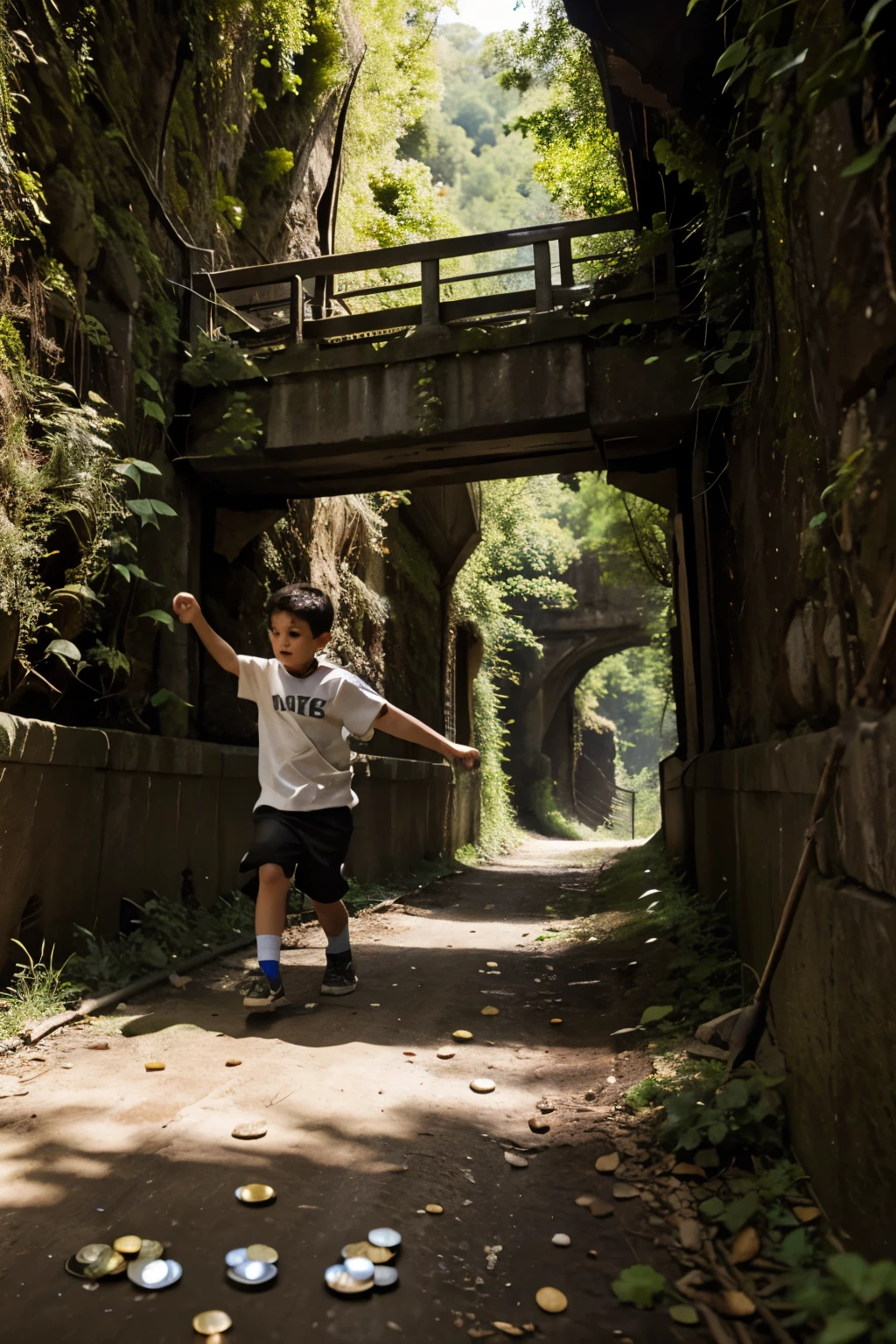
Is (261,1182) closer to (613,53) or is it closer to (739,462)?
(739,462)

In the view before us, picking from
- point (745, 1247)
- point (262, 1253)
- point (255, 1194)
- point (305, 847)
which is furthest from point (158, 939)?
Answer: point (745, 1247)

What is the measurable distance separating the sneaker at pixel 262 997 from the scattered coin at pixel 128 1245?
201cm

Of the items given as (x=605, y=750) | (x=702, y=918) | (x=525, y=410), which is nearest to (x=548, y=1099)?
(x=702, y=918)

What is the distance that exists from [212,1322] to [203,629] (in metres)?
2.75

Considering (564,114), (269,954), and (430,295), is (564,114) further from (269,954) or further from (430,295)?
(269,954)

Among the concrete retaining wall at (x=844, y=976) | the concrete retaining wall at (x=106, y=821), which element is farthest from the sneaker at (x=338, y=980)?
the concrete retaining wall at (x=844, y=976)

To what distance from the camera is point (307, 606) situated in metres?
4.19

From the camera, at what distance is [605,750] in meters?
42.0

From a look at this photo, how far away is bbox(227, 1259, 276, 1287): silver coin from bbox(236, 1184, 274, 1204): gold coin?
0.88 ft

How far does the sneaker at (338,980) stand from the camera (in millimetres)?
4508

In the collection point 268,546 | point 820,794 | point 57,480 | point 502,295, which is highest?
point 502,295


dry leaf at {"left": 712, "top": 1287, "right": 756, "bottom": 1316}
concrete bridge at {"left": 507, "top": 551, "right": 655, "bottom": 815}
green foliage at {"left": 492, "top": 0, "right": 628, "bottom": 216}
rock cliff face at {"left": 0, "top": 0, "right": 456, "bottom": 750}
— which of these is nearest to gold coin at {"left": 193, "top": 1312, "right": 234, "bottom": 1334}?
dry leaf at {"left": 712, "top": 1287, "right": 756, "bottom": 1316}

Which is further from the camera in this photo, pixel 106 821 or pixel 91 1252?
pixel 106 821

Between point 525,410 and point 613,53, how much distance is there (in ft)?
7.52
